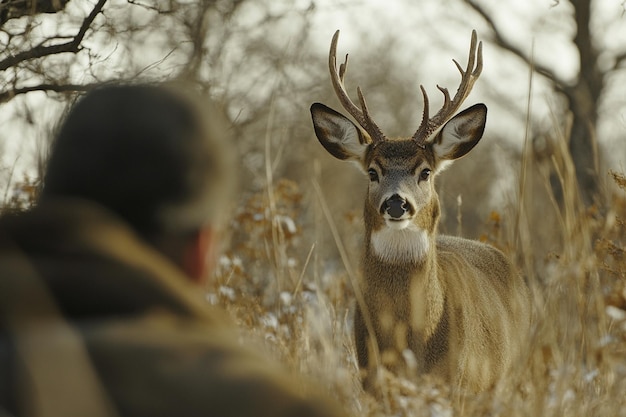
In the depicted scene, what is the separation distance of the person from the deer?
3800mm

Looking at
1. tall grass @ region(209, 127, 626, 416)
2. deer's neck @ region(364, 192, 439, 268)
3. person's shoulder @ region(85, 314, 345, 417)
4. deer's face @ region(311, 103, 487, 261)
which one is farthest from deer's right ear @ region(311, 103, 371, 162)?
person's shoulder @ region(85, 314, 345, 417)

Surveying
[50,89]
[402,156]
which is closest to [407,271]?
[402,156]

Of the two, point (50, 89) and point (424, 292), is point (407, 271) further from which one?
point (50, 89)

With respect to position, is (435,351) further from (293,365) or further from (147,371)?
(147,371)

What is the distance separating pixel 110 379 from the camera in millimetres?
2037

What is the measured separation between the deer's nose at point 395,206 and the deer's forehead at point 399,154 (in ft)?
1.52

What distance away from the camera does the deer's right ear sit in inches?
311

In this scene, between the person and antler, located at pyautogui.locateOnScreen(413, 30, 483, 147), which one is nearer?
the person

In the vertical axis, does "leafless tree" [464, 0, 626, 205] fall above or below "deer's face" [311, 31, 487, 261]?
above

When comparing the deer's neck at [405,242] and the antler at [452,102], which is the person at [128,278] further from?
the antler at [452,102]

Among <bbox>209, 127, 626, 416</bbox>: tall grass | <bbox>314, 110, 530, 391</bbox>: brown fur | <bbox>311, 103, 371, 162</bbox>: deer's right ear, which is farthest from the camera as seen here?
<bbox>311, 103, 371, 162</bbox>: deer's right ear

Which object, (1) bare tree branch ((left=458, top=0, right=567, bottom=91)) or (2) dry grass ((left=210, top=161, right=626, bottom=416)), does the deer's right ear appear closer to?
(2) dry grass ((left=210, top=161, right=626, bottom=416))

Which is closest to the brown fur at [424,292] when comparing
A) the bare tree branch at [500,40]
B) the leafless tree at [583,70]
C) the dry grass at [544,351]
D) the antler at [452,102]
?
the antler at [452,102]

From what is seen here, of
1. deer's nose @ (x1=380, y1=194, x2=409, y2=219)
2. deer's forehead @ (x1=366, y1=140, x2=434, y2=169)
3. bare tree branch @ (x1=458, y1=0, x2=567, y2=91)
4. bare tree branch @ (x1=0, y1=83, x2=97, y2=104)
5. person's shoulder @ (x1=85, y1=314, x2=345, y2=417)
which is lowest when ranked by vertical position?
person's shoulder @ (x1=85, y1=314, x2=345, y2=417)
